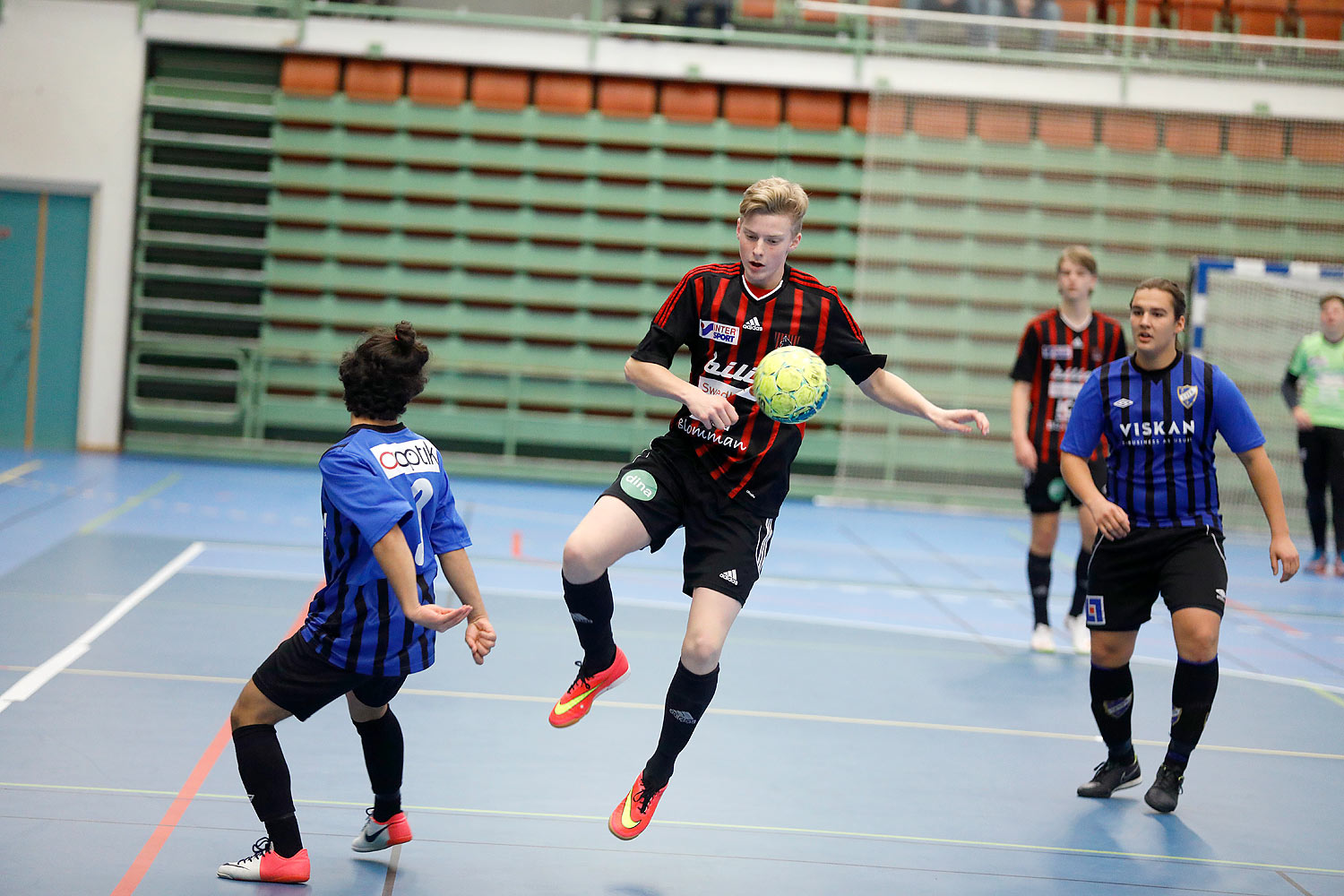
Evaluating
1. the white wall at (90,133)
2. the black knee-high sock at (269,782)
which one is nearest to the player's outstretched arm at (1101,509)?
the black knee-high sock at (269,782)

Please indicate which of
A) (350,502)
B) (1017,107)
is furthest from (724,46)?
(350,502)

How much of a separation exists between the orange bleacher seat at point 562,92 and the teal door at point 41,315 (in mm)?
5128

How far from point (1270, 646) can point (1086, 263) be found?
9.23 feet

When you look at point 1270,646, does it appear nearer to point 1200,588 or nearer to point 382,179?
point 1200,588

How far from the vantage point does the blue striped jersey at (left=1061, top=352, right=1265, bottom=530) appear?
4293mm

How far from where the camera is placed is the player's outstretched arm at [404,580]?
3027 millimetres

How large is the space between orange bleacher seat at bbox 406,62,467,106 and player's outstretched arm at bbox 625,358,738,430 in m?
Answer: 10.3

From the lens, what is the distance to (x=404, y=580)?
3072 mm

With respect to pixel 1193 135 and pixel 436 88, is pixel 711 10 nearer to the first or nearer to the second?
pixel 436 88

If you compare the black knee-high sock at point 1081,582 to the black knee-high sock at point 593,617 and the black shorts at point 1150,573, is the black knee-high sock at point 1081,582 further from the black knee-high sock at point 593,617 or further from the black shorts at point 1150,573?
the black knee-high sock at point 593,617

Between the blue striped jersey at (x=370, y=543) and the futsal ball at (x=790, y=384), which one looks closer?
the blue striped jersey at (x=370, y=543)

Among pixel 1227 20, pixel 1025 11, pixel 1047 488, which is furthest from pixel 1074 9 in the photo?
pixel 1047 488

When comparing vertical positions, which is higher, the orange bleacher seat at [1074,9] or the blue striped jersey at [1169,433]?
the orange bleacher seat at [1074,9]

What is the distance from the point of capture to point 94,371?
512 inches
